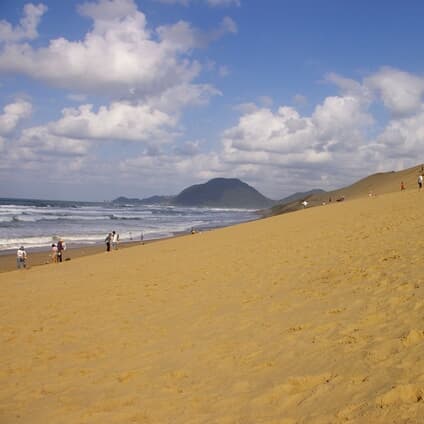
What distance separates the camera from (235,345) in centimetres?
600

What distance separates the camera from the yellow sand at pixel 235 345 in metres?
4.23

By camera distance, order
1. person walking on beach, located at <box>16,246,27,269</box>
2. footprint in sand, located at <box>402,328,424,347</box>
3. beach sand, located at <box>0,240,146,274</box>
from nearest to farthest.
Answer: footprint in sand, located at <box>402,328,424,347</box>, person walking on beach, located at <box>16,246,27,269</box>, beach sand, located at <box>0,240,146,274</box>

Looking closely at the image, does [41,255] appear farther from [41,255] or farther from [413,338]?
[413,338]

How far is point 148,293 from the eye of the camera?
10.3 m

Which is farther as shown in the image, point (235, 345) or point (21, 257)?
point (21, 257)

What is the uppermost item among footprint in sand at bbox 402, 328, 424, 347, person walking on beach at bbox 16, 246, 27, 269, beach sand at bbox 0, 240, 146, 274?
footprint in sand at bbox 402, 328, 424, 347

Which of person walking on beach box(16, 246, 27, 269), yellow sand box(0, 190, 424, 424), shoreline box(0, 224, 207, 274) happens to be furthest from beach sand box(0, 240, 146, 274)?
yellow sand box(0, 190, 424, 424)

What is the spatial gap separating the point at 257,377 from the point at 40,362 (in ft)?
11.4

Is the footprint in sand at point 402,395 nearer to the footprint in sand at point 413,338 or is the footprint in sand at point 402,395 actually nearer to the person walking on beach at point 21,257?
the footprint in sand at point 413,338

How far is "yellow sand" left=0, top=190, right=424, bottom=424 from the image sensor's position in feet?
13.9

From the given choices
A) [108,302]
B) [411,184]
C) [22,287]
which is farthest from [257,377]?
[411,184]

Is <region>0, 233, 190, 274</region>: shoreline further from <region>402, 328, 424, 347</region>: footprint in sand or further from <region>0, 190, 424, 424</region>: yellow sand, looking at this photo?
<region>402, 328, 424, 347</region>: footprint in sand

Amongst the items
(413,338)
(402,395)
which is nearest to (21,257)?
(413,338)

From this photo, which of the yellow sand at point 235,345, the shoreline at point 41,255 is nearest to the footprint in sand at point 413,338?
the yellow sand at point 235,345
